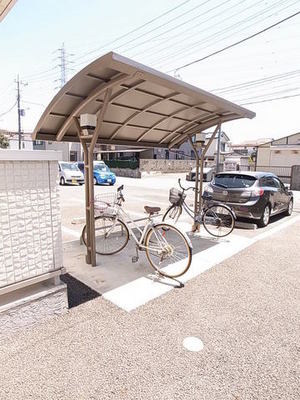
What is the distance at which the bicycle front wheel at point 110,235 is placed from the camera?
4.23 m

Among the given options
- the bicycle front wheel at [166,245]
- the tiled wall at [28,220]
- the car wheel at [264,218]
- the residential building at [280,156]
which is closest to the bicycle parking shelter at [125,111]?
the bicycle front wheel at [166,245]

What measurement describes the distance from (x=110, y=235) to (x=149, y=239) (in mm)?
1085

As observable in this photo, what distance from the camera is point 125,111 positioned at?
4.39m

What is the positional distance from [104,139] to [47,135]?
1187mm

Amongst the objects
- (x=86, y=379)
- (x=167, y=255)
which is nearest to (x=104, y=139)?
(x=167, y=255)

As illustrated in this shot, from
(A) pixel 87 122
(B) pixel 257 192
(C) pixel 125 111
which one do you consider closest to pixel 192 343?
(A) pixel 87 122

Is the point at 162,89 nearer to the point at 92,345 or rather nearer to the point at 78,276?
the point at 78,276

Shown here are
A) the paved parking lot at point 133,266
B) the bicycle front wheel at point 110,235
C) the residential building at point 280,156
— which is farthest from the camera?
the residential building at point 280,156

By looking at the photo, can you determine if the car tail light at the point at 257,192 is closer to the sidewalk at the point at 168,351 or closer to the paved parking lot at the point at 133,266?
the paved parking lot at the point at 133,266

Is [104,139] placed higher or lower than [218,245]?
higher

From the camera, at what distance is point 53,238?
8.25 feet

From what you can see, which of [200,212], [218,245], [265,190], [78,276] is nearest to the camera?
[78,276]

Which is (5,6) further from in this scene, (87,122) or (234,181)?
(234,181)

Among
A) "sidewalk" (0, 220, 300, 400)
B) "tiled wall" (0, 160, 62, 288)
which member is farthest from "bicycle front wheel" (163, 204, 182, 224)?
"tiled wall" (0, 160, 62, 288)
